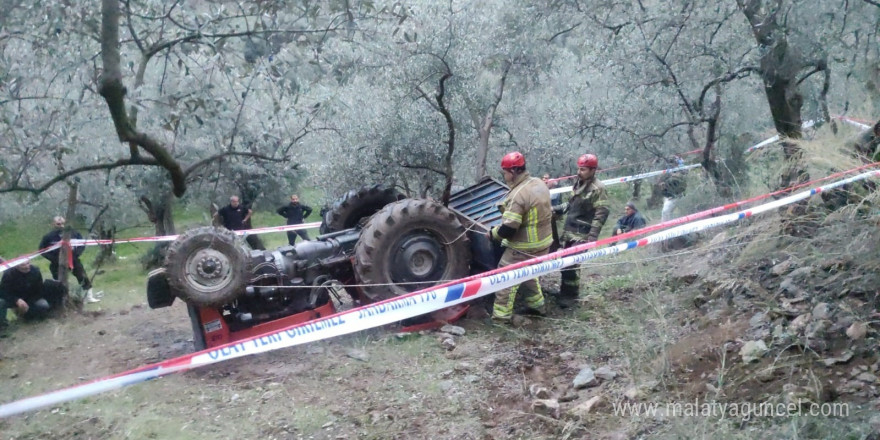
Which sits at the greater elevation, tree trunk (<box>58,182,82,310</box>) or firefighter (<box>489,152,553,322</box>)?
tree trunk (<box>58,182,82,310</box>)

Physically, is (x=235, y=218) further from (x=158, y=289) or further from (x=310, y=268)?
(x=158, y=289)

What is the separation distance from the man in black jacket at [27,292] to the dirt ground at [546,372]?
1011mm

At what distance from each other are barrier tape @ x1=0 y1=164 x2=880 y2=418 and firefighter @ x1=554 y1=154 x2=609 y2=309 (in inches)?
21.2

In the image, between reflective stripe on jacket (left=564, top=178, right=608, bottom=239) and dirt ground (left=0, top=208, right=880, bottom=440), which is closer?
dirt ground (left=0, top=208, right=880, bottom=440)

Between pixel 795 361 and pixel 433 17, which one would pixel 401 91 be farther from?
pixel 795 361

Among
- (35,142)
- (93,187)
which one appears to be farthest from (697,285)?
(93,187)

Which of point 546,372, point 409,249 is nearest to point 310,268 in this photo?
point 409,249

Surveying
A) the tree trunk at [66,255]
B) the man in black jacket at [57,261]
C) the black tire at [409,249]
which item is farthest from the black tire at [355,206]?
the man in black jacket at [57,261]

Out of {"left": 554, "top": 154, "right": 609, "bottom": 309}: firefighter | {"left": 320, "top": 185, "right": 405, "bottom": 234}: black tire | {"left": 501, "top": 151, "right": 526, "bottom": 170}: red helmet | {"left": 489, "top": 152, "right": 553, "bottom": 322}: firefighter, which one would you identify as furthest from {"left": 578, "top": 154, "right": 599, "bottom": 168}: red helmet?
{"left": 320, "top": 185, "right": 405, "bottom": 234}: black tire

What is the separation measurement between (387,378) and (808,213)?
3663mm

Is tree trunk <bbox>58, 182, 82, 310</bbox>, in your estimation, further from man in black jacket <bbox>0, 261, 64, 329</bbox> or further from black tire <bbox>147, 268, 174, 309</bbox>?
black tire <bbox>147, 268, 174, 309</bbox>

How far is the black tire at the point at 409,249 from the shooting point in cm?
609

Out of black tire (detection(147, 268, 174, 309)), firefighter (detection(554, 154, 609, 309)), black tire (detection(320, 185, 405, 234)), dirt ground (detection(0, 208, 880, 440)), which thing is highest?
black tire (detection(320, 185, 405, 234))

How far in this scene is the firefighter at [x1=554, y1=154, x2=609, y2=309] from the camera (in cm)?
661
